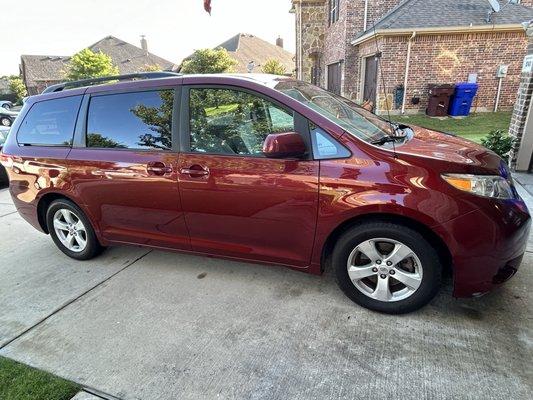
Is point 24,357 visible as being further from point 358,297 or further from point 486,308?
point 486,308

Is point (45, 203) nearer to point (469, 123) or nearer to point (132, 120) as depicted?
point (132, 120)

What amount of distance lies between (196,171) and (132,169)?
644 millimetres

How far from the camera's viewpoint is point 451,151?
2648 millimetres

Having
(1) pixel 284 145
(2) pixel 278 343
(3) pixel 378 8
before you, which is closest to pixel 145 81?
(1) pixel 284 145

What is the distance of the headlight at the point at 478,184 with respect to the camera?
237 centimetres

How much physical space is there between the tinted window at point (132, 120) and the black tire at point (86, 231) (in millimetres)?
730

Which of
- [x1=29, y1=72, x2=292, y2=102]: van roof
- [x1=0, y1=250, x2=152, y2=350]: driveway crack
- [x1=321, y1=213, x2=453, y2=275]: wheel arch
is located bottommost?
[x1=0, y1=250, x2=152, y2=350]: driveway crack

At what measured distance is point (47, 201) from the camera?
12.8 ft

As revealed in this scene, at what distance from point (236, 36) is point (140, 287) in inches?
1799

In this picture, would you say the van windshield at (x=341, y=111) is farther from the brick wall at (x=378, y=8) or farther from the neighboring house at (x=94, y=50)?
the neighboring house at (x=94, y=50)

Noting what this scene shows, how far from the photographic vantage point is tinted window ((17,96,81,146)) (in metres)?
3.56

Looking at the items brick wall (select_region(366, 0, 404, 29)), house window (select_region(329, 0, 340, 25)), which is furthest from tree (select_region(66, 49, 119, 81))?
brick wall (select_region(366, 0, 404, 29))

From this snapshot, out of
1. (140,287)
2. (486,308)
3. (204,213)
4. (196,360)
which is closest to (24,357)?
(140,287)

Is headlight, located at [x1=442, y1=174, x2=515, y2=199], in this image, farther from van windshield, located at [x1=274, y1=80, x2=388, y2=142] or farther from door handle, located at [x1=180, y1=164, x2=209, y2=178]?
door handle, located at [x1=180, y1=164, x2=209, y2=178]
